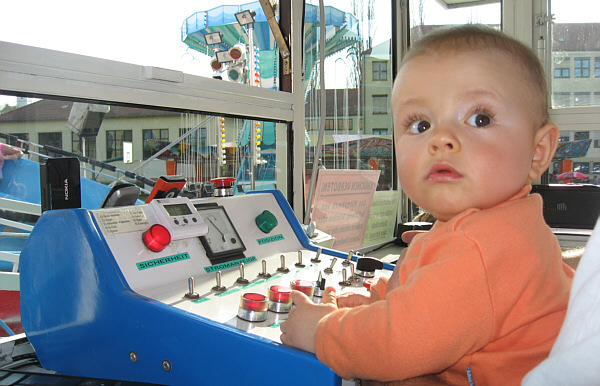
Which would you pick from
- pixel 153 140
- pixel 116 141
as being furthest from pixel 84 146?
pixel 153 140

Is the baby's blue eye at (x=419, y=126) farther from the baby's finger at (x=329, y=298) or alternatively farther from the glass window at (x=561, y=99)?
the glass window at (x=561, y=99)

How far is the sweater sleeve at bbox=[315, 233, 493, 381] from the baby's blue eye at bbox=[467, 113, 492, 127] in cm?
14

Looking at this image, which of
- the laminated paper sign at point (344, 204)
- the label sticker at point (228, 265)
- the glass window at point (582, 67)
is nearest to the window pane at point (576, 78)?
the glass window at point (582, 67)

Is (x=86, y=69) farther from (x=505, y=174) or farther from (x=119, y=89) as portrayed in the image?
(x=505, y=174)

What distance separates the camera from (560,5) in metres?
2.52

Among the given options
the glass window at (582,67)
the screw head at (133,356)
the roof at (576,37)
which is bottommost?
the screw head at (133,356)

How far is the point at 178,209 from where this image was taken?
100cm

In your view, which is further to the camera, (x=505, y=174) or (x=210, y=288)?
(x=210, y=288)

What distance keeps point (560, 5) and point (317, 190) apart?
5.83ft

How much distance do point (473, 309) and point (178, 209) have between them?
2.27 feet

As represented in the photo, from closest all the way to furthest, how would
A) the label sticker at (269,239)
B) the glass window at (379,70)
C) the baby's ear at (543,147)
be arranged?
the baby's ear at (543,147), the label sticker at (269,239), the glass window at (379,70)

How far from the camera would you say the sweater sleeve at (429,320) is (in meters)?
0.49

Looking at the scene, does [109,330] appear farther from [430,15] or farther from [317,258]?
[430,15]

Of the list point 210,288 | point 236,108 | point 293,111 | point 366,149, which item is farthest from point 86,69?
point 366,149
